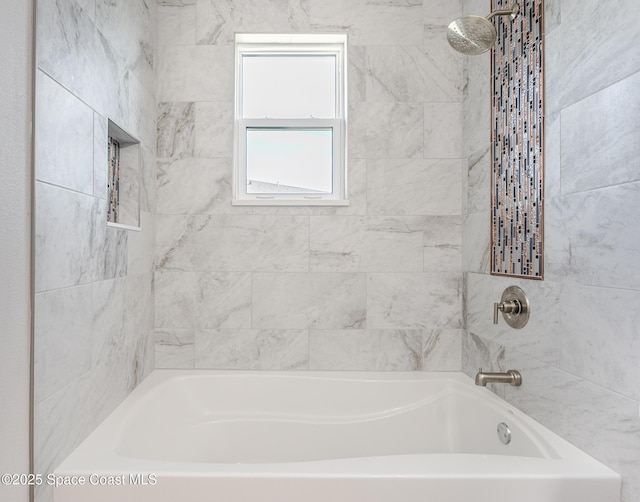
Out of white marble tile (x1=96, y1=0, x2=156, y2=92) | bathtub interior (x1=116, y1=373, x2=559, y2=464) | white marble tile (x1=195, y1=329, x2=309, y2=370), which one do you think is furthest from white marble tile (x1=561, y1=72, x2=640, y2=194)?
white marble tile (x1=96, y1=0, x2=156, y2=92)

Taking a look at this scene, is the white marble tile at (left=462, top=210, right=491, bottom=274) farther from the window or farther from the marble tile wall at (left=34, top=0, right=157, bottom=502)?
the marble tile wall at (left=34, top=0, right=157, bottom=502)

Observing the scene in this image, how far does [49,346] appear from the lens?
1087 millimetres

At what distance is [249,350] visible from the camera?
2.06m

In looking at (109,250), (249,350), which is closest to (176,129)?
(109,250)

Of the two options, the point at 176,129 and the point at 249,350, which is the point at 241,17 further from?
the point at 249,350

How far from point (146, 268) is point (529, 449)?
5.64ft

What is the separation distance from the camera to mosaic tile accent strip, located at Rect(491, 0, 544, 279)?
4.76 ft

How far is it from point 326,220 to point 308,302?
43cm

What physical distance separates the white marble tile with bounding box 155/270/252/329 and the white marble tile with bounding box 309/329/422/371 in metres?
0.39

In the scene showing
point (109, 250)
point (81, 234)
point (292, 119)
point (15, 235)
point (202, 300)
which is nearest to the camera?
point (15, 235)

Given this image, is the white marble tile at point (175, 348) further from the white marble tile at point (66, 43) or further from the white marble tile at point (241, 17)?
the white marble tile at point (241, 17)

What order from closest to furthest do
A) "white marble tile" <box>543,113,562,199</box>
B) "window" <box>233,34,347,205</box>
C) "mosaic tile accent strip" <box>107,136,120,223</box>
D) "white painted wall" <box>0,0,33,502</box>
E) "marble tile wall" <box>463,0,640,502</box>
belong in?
"white painted wall" <box>0,0,33,502</box>, "marble tile wall" <box>463,0,640,502</box>, "white marble tile" <box>543,113,562,199</box>, "mosaic tile accent strip" <box>107,136,120,223</box>, "window" <box>233,34,347,205</box>

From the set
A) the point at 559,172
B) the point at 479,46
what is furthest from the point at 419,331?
the point at 479,46

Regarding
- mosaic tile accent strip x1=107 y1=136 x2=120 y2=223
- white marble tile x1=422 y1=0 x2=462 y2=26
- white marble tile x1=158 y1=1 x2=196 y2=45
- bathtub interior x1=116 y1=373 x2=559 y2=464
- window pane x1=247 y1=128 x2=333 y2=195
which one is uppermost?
white marble tile x1=422 y1=0 x2=462 y2=26
